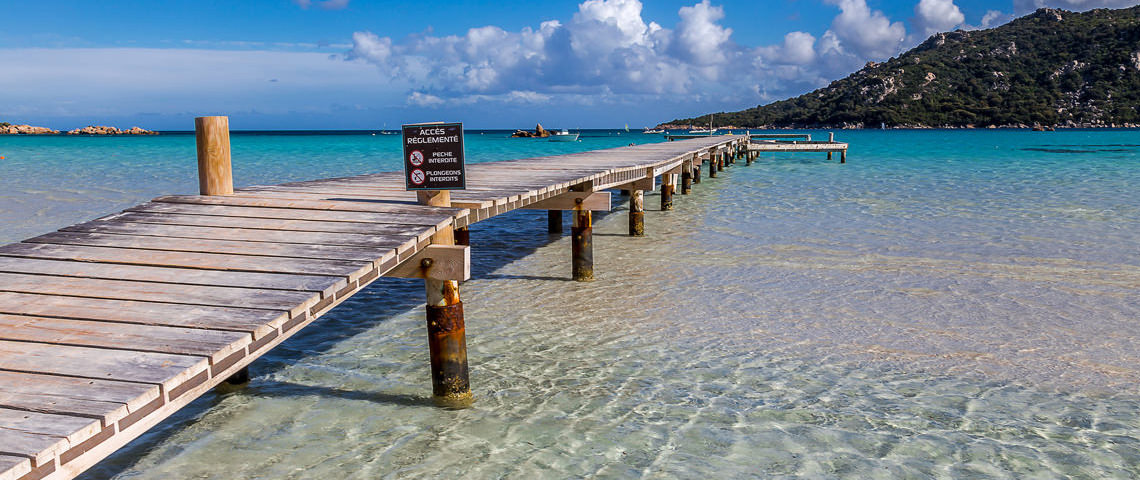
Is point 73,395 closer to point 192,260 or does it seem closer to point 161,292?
point 161,292

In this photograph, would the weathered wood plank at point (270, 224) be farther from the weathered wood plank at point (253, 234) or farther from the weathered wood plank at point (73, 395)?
the weathered wood plank at point (73, 395)

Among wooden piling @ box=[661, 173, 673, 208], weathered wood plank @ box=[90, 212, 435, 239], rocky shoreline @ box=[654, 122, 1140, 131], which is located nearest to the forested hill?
rocky shoreline @ box=[654, 122, 1140, 131]

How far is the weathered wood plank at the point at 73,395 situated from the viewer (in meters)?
2.89

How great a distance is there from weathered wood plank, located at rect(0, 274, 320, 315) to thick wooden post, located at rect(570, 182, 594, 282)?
5.95 metres

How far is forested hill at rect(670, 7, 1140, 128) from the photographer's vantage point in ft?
417

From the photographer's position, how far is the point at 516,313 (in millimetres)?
8500

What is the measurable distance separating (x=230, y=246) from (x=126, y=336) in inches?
67.8

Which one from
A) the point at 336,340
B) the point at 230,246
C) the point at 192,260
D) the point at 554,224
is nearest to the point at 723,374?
the point at 336,340

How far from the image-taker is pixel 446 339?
5.71 m

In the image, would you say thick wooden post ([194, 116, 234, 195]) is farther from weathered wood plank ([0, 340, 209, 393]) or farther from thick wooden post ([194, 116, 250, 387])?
weathered wood plank ([0, 340, 209, 393])

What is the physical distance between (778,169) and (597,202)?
1060 inches

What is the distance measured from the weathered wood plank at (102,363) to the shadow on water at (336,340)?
61.9 inches

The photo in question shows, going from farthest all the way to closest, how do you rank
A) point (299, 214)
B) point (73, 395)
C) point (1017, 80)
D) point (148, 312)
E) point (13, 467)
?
point (1017, 80) < point (299, 214) < point (148, 312) < point (73, 395) < point (13, 467)

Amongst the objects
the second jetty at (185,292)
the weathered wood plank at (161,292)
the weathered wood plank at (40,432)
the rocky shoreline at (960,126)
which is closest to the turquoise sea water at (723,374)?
the second jetty at (185,292)
